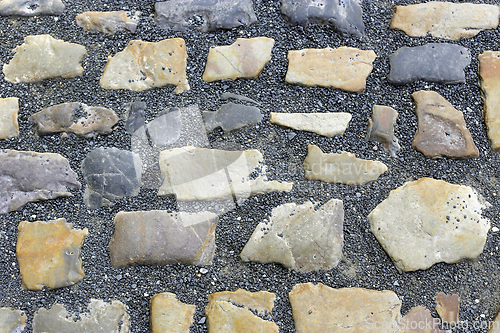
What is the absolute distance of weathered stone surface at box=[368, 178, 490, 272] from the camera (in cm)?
132

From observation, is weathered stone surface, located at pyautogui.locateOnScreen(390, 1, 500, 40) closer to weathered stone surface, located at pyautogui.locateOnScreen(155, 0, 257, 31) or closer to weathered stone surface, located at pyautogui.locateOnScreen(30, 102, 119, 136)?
weathered stone surface, located at pyautogui.locateOnScreen(155, 0, 257, 31)

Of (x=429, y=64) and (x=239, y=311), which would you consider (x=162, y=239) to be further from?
(x=429, y=64)

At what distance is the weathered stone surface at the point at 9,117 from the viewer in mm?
1445

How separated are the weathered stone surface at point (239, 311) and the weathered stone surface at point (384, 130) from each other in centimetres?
64

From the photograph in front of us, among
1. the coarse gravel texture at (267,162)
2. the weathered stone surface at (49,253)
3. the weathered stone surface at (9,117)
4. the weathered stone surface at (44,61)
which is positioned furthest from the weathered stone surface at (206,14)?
the weathered stone surface at (49,253)

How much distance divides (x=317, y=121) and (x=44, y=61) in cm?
102

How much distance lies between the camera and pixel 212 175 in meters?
1.36

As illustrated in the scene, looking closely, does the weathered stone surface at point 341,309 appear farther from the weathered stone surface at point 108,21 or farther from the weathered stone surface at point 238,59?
the weathered stone surface at point 108,21

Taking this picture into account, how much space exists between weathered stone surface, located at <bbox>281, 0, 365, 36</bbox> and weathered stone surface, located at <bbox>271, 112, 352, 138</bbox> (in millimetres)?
343

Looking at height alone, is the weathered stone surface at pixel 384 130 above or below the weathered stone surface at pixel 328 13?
below

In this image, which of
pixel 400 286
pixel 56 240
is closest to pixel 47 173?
pixel 56 240

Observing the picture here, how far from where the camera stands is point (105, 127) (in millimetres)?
1420

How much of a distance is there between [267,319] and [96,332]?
0.54 metres

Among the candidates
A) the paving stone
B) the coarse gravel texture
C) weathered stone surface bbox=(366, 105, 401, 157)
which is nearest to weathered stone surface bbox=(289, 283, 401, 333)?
the coarse gravel texture
